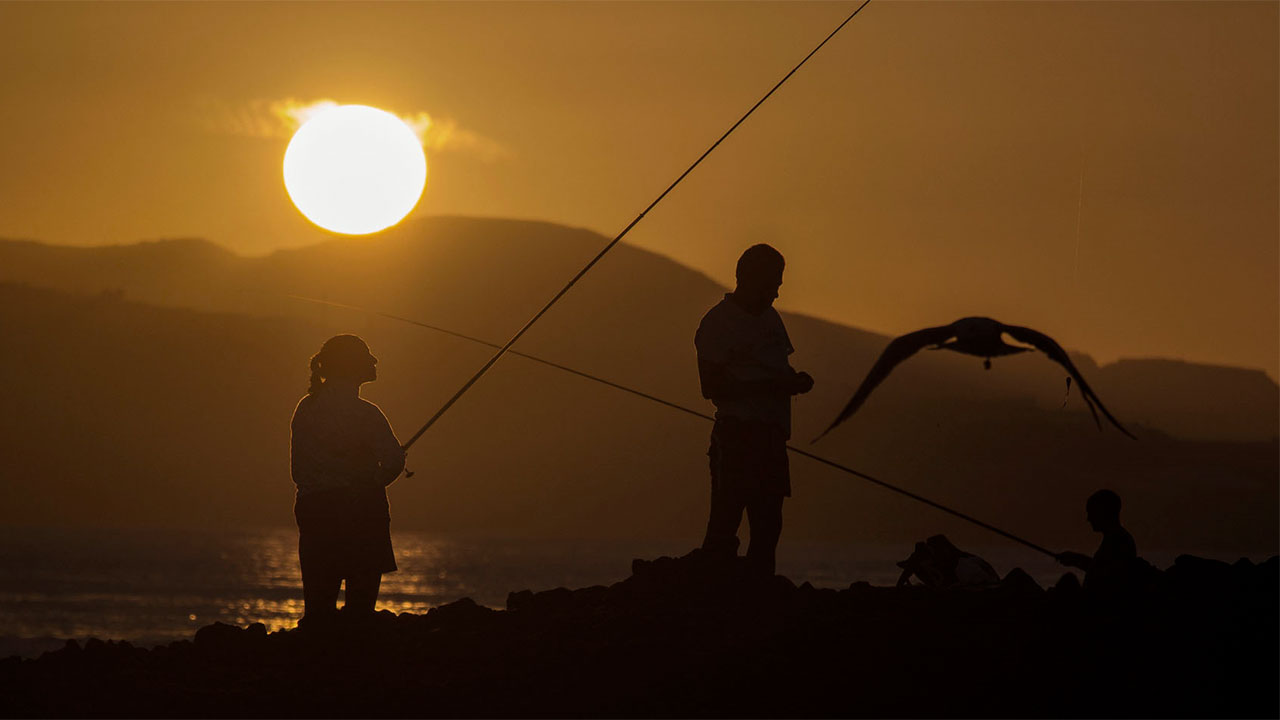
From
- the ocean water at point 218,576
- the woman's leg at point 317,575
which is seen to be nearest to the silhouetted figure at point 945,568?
the woman's leg at point 317,575

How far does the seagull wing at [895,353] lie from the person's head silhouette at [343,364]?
9.45 ft

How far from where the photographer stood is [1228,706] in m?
6.32

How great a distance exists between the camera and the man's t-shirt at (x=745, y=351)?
839 centimetres

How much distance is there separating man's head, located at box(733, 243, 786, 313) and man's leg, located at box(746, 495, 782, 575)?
1109 mm

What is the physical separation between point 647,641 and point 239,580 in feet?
337

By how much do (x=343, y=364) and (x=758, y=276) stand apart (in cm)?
250

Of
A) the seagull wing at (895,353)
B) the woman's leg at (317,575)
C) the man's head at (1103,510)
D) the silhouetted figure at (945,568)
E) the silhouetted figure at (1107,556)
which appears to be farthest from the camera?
the silhouetted figure at (945,568)

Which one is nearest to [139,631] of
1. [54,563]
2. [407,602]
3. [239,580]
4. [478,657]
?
[407,602]

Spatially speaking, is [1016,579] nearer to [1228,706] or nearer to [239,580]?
[1228,706]

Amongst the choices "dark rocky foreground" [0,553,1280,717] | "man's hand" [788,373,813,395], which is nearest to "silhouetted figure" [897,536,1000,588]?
"dark rocky foreground" [0,553,1280,717]

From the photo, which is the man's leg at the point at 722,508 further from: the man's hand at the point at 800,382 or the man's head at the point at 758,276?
the man's head at the point at 758,276

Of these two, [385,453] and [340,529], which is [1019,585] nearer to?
[385,453]

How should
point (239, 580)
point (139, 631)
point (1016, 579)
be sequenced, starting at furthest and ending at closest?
point (239, 580) < point (139, 631) < point (1016, 579)

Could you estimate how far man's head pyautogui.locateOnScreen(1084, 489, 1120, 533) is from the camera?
8.70 m
